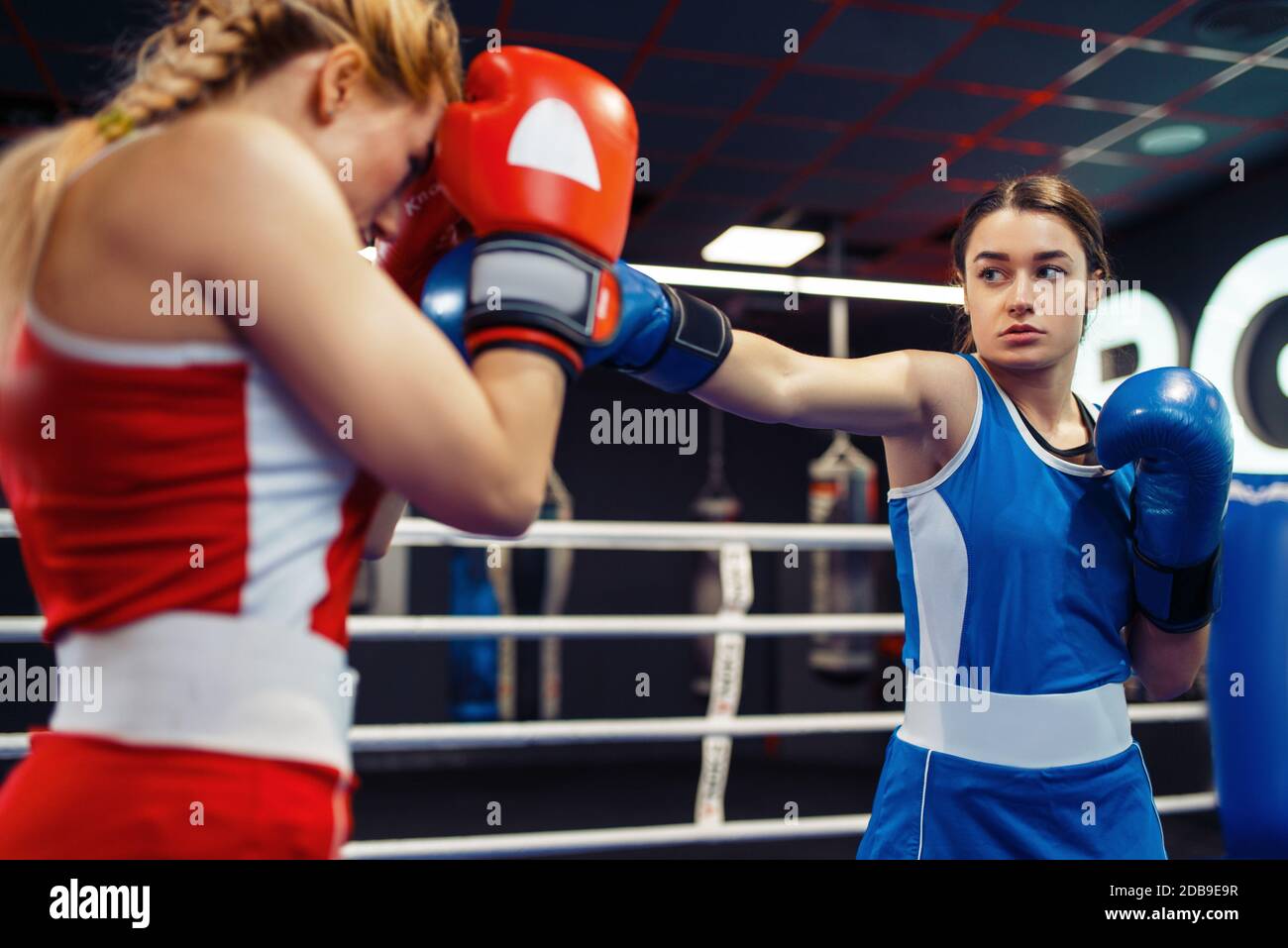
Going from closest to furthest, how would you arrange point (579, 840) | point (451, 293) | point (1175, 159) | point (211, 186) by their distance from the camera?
1. point (211, 186)
2. point (451, 293)
3. point (579, 840)
4. point (1175, 159)

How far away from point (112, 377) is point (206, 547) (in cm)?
13

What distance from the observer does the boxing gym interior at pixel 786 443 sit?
231 cm

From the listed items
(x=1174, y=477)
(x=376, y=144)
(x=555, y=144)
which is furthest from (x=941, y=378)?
(x=376, y=144)

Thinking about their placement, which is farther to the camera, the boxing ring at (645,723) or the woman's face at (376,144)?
the boxing ring at (645,723)

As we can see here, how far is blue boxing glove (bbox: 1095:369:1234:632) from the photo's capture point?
4.18 feet

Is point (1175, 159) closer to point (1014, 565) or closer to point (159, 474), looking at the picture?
point (1014, 565)

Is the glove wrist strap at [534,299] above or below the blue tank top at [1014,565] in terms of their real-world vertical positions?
above

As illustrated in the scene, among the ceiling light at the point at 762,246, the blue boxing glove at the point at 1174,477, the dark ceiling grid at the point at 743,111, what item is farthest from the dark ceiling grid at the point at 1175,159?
the blue boxing glove at the point at 1174,477

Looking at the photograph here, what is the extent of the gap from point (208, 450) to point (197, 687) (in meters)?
0.17

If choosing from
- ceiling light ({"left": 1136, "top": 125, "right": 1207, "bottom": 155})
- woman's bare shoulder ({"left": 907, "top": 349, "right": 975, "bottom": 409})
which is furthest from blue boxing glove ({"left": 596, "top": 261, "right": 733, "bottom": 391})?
ceiling light ({"left": 1136, "top": 125, "right": 1207, "bottom": 155})

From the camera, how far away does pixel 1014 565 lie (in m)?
1.26

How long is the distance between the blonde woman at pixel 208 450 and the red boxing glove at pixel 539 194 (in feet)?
0.16

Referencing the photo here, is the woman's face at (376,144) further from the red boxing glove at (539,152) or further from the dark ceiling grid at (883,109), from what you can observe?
the dark ceiling grid at (883,109)

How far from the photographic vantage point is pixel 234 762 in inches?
26.1
